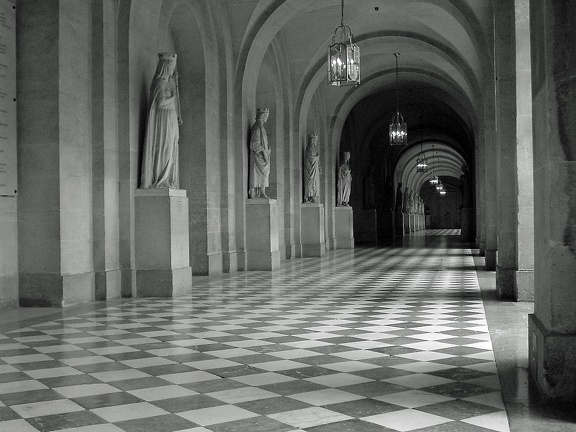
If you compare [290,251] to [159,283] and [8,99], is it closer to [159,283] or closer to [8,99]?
[159,283]

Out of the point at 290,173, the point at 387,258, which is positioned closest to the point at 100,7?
the point at 290,173

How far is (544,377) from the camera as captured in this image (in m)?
4.29

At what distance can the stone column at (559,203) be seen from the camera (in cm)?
427

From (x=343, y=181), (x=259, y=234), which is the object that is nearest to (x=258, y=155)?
(x=259, y=234)

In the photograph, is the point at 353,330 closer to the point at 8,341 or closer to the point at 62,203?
the point at 8,341

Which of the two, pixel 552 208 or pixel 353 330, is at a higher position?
pixel 552 208

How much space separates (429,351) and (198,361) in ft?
6.62

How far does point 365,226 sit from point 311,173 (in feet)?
42.4

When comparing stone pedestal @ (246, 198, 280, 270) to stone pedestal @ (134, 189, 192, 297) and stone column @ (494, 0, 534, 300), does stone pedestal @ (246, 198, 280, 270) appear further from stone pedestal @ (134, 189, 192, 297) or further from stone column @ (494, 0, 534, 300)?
stone column @ (494, 0, 534, 300)

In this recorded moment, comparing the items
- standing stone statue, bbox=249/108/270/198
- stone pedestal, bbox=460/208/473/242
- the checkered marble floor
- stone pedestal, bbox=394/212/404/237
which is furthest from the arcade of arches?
stone pedestal, bbox=394/212/404/237

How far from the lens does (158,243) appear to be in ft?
36.3

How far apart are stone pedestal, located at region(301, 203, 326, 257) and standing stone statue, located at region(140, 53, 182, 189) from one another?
10675 mm

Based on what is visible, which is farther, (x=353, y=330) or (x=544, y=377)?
(x=353, y=330)

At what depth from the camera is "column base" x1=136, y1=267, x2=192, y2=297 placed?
10969 mm
